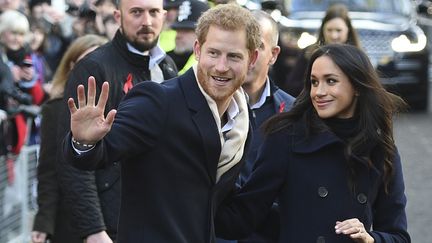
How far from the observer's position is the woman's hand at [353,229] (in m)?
4.70

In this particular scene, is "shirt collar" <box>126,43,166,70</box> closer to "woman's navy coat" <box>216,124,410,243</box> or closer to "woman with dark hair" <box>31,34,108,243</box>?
"woman with dark hair" <box>31,34,108,243</box>

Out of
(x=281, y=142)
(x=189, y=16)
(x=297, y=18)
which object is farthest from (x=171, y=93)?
(x=297, y=18)

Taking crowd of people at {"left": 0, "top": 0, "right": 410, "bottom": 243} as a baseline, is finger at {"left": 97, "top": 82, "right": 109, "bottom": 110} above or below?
above

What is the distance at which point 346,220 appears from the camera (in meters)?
4.82

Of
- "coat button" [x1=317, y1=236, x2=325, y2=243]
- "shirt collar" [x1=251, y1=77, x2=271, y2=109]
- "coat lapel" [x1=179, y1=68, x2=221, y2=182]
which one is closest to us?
"coat lapel" [x1=179, y1=68, x2=221, y2=182]

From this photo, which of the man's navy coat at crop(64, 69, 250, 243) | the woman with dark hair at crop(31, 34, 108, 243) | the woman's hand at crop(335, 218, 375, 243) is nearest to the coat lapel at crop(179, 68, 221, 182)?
the man's navy coat at crop(64, 69, 250, 243)

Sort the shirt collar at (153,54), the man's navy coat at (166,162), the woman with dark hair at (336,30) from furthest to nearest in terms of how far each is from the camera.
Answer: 1. the woman with dark hair at (336,30)
2. the shirt collar at (153,54)
3. the man's navy coat at (166,162)

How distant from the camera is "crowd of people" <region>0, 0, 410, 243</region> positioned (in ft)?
14.4

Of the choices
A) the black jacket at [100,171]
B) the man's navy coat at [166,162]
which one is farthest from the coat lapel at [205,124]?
the black jacket at [100,171]

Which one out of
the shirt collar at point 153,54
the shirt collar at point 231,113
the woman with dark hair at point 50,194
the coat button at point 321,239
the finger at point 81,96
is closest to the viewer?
the finger at point 81,96

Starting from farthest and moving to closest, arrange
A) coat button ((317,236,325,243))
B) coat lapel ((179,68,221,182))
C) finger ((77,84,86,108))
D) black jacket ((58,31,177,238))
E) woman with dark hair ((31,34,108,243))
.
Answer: woman with dark hair ((31,34,108,243))
black jacket ((58,31,177,238))
coat button ((317,236,325,243))
coat lapel ((179,68,221,182))
finger ((77,84,86,108))

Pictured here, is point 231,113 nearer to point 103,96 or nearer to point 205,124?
point 205,124

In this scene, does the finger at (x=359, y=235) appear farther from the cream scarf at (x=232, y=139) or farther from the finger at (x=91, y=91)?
the finger at (x=91, y=91)

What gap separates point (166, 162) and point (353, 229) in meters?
0.87
